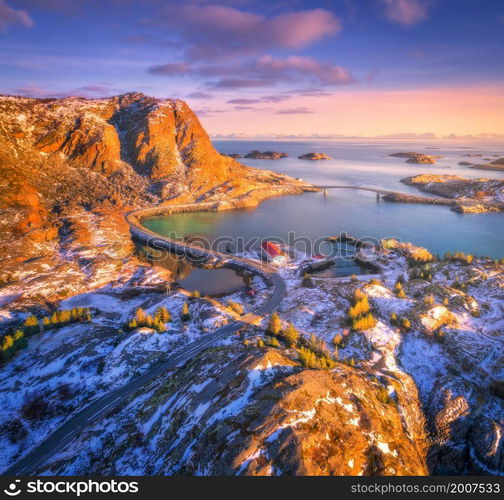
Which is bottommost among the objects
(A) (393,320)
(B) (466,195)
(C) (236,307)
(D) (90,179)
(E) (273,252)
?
Answer: (C) (236,307)

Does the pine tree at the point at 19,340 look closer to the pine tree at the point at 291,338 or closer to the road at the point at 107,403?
the road at the point at 107,403

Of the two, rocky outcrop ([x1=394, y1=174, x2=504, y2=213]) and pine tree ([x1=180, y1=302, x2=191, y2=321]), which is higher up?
rocky outcrop ([x1=394, y1=174, x2=504, y2=213])

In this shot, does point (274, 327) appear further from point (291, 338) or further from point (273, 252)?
point (273, 252)

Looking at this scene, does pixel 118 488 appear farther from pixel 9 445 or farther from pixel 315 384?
pixel 9 445

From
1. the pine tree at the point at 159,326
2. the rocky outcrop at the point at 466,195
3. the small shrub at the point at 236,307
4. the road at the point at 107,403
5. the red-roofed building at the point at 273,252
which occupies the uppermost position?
the rocky outcrop at the point at 466,195

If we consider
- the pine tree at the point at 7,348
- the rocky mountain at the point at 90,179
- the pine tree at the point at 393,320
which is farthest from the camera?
the rocky mountain at the point at 90,179

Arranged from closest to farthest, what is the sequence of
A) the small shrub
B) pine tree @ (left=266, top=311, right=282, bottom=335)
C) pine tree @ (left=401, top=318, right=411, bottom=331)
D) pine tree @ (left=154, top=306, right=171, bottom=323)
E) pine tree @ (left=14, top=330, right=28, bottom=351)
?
pine tree @ (left=14, top=330, right=28, bottom=351) → pine tree @ (left=401, top=318, right=411, bottom=331) → pine tree @ (left=266, top=311, right=282, bottom=335) → pine tree @ (left=154, top=306, right=171, bottom=323) → the small shrub

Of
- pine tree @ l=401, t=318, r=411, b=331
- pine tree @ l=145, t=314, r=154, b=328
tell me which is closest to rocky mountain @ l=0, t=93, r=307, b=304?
pine tree @ l=145, t=314, r=154, b=328

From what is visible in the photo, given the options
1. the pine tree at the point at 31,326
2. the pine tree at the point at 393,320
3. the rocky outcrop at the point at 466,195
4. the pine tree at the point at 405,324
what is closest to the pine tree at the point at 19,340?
the pine tree at the point at 31,326

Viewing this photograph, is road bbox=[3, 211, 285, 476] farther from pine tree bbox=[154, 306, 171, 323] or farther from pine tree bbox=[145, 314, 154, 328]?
pine tree bbox=[154, 306, 171, 323]

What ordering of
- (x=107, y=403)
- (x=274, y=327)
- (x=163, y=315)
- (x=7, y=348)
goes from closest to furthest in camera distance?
(x=107, y=403) < (x=7, y=348) < (x=274, y=327) < (x=163, y=315)

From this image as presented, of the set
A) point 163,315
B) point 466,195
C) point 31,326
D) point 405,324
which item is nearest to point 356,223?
point 466,195

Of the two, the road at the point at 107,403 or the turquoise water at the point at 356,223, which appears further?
the turquoise water at the point at 356,223
